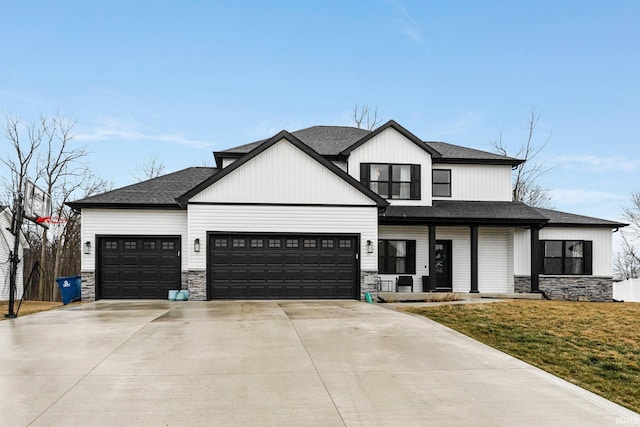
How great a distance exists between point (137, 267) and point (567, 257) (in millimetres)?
18503

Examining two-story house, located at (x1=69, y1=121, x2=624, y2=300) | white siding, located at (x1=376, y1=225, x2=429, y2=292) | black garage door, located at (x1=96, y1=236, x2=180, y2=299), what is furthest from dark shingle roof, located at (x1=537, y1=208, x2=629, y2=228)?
black garage door, located at (x1=96, y1=236, x2=180, y2=299)

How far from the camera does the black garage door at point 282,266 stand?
55.2 ft

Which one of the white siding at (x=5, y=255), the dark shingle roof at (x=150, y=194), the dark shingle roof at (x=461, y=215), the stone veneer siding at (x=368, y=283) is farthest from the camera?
the white siding at (x=5, y=255)

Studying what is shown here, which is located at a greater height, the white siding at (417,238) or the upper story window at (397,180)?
the upper story window at (397,180)

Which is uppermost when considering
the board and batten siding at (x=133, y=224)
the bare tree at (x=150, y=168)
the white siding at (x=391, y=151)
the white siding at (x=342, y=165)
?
the bare tree at (x=150, y=168)

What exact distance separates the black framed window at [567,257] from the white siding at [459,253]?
3478mm

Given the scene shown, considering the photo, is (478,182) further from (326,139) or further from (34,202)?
(34,202)

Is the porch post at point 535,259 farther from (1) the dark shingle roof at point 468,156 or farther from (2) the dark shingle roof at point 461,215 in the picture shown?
(1) the dark shingle roof at point 468,156

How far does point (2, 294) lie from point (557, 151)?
36.6 meters

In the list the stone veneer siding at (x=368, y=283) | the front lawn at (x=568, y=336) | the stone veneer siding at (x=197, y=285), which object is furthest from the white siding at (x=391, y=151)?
the stone veneer siding at (x=197, y=285)

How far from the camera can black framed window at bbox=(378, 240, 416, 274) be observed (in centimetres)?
1981

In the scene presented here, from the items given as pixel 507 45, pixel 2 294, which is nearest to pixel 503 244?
pixel 507 45

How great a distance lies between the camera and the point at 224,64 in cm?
2323

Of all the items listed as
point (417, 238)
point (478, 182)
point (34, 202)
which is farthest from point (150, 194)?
point (478, 182)
